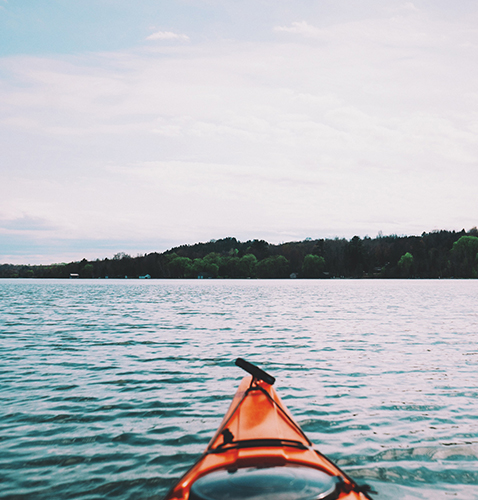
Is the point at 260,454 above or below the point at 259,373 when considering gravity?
below

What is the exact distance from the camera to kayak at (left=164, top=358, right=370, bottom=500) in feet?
14.7

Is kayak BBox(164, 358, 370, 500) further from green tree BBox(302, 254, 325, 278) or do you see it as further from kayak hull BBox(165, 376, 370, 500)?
green tree BBox(302, 254, 325, 278)

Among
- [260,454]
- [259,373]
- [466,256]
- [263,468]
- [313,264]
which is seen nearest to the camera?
[263,468]

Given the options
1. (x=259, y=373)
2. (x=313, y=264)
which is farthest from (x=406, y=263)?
(x=259, y=373)

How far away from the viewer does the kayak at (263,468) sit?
448 cm

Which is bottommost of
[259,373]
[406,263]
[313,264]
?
[259,373]

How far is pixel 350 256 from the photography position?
19100 centimetres

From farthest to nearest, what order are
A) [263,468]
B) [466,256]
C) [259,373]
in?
[466,256] → [259,373] → [263,468]

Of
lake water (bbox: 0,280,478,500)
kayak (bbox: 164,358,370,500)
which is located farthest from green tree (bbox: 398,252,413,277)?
kayak (bbox: 164,358,370,500)

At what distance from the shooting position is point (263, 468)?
16.5 feet

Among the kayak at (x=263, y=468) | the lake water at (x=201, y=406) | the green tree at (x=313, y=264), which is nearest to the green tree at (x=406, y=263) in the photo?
the green tree at (x=313, y=264)

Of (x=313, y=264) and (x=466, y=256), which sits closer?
(x=466, y=256)

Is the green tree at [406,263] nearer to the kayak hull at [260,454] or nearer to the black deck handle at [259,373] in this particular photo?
the black deck handle at [259,373]

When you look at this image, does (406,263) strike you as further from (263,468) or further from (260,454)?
(263,468)
